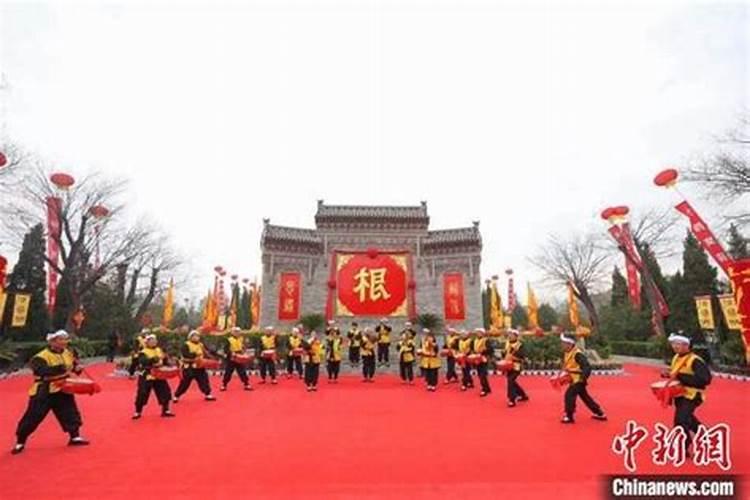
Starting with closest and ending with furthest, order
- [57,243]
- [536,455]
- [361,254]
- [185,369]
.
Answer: [536,455] → [185,369] → [57,243] → [361,254]

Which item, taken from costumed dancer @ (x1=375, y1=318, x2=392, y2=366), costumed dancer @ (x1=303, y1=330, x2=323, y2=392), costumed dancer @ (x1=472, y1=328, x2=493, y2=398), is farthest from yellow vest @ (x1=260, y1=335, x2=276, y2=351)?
costumed dancer @ (x1=472, y1=328, x2=493, y2=398)

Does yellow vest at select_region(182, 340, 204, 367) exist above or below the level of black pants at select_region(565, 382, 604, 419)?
above

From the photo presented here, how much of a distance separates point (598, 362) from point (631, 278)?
11.1 m

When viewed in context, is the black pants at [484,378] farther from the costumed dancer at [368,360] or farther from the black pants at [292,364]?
the black pants at [292,364]

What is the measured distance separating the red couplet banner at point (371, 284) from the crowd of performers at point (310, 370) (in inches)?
294

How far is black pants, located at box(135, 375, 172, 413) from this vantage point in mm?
8023

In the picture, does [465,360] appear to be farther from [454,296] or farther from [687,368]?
[454,296]

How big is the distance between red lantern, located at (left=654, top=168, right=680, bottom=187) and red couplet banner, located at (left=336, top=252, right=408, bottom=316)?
38.1 ft

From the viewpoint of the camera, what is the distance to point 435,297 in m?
24.7

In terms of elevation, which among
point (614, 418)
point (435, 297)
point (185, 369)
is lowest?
point (614, 418)

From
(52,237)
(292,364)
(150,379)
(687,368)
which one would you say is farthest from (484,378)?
(52,237)

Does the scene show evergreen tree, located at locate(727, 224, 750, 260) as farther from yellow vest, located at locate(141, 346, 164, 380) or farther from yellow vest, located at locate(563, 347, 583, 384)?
yellow vest, located at locate(141, 346, 164, 380)

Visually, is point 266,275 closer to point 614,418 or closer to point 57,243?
point 57,243

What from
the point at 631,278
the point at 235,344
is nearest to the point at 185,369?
the point at 235,344
